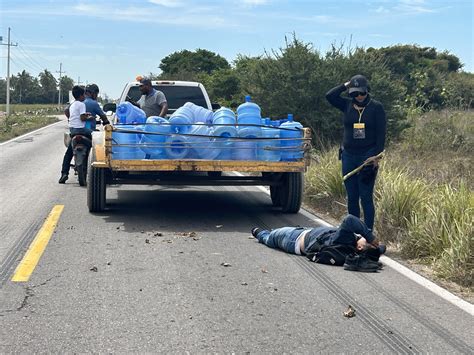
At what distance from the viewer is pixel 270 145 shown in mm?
9594

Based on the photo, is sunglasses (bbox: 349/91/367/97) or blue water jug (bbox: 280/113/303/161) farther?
blue water jug (bbox: 280/113/303/161)

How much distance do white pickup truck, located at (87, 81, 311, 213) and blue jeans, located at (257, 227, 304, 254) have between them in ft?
5.03

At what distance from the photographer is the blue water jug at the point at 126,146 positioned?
30.2 ft

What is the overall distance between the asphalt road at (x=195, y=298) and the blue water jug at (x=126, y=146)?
3.10ft

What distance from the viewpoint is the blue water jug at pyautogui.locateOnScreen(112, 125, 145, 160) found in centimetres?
921

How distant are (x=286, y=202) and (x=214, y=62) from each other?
63.9 m

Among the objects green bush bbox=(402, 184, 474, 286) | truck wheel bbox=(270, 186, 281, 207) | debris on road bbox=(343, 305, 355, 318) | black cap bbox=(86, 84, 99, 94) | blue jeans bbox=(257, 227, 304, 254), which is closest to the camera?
debris on road bbox=(343, 305, 355, 318)

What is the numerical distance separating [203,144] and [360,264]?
3.17 metres

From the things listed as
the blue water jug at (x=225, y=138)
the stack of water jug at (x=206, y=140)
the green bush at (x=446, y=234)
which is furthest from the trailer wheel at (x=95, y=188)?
the green bush at (x=446, y=234)

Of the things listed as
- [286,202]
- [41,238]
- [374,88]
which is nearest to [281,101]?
[374,88]

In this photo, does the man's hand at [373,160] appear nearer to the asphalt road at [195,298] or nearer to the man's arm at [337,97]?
the man's arm at [337,97]

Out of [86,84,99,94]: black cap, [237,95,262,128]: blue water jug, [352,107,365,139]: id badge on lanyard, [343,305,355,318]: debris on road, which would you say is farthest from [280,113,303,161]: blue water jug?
[86,84,99,94]: black cap

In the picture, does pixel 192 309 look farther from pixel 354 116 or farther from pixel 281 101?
pixel 281 101

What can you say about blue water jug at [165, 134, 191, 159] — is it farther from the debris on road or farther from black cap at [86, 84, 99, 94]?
black cap at [86, 84, 99, 94]
